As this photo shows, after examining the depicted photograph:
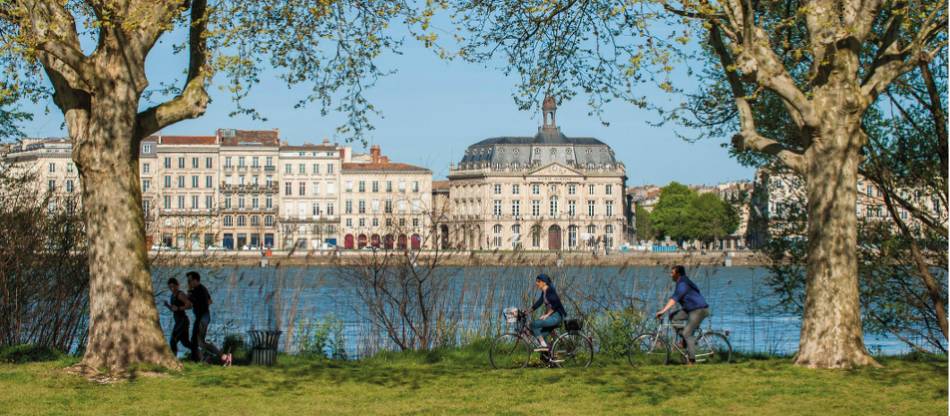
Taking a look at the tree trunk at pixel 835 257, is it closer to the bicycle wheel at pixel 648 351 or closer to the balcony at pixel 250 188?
the bicycle wheel at pixel 648 351

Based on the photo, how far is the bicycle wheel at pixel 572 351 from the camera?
51.0 feet

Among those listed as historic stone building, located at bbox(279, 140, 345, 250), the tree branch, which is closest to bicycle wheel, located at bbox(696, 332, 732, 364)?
the tree branch

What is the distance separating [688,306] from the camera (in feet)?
51.4

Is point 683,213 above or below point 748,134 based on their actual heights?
above

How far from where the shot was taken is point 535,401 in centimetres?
1278

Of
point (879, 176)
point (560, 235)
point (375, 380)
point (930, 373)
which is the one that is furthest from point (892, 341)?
point (560, 235)

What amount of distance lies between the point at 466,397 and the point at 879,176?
6.92 meters

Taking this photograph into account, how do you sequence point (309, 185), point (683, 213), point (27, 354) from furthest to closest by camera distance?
1. point (683, 213)
2. point (309, 185)
3. point (27, 354)

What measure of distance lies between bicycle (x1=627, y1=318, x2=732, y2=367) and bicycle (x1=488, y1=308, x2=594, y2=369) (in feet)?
2.13

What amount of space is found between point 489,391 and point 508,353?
2.37 m

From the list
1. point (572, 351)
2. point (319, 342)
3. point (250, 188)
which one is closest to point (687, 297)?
point (572, 351)

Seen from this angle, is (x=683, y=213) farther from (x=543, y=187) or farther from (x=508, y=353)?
(x=508, y=353)

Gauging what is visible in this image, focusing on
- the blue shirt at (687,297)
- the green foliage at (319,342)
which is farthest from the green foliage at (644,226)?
the blue shirt at (687,297)

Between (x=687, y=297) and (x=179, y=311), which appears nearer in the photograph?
(x=687, y=297)
